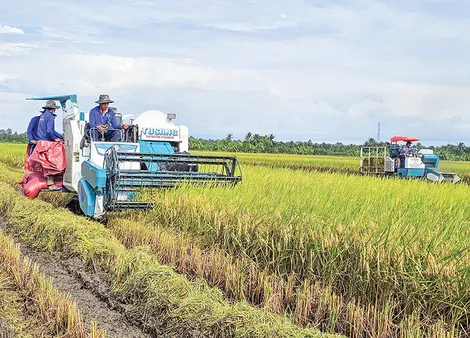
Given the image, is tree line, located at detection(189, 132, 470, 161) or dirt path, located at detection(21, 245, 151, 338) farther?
tree line, located at detection(189, 132, 470, 161)

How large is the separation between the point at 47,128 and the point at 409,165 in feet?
41.3

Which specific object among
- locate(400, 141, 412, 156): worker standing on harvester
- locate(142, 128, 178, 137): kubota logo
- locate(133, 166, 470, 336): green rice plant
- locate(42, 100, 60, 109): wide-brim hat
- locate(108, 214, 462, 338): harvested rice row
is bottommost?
locate(108, 214, 462, 338): harvested rice row

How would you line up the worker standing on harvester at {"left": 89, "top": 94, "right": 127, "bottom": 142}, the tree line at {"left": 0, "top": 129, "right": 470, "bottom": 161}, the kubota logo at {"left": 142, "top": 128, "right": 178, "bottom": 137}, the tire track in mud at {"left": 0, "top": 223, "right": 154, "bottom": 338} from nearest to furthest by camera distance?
the tire track in mud at {"left": 0, "top": 223, "right": 154, "bottom": 338} → the worker standing on harvester at {"left": 89, "top": 94, "right": 127, "bottom": 142} → the kubota logo at {"left": 142, "top": 128, "right": 178, "bottom": 137} → the tree line at {"left": 0, "top": 129, "right": 470, "bottom": 161}

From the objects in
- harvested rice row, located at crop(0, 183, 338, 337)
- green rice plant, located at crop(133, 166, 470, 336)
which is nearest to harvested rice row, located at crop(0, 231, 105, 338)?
harvested rice row, located at crop(0, 183, 338, 337)

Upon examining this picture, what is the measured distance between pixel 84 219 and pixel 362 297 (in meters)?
4.88

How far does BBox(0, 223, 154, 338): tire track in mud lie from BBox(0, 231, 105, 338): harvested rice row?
8.4 inches

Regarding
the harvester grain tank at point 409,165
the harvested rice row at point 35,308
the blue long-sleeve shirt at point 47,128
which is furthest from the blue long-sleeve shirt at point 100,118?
the harvester grain tank at point 409,165

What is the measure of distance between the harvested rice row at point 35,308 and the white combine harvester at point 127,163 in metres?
2.28

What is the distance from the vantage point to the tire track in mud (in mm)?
4621

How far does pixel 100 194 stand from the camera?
26.3ft

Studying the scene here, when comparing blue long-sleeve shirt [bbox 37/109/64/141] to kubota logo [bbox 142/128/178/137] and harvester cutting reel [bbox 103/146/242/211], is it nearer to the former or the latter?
kubota logo [bbox 142/128/178/137]

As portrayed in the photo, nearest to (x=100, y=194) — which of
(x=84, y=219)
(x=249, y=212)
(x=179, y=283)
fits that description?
(x=84, y=219)

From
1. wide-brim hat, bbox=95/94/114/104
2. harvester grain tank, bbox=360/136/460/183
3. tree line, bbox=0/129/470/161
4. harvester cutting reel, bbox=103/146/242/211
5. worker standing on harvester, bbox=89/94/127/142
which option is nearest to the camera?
harvester cutting reel, bbox=103/146/242/211

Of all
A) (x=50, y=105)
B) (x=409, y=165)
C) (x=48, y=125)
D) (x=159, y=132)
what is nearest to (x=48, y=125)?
(x=48, y=125)
